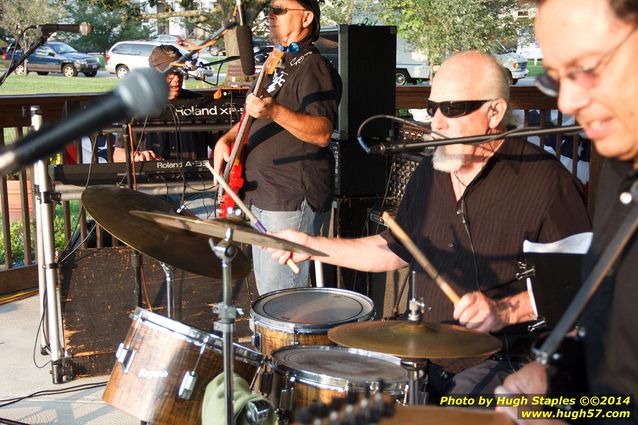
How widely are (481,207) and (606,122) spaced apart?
141cm

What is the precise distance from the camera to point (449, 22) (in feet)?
72.1

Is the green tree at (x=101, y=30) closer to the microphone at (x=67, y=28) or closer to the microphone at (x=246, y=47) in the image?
the microphone at (x=67, y=28)

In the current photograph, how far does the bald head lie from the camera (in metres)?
2.97

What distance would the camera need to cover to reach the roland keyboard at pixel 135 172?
176 inches

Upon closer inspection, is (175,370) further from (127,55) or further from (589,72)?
(127,55)

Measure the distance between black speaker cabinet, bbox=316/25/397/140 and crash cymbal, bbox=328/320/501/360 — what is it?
9.21 ft

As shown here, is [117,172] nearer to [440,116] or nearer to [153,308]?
[153,308]

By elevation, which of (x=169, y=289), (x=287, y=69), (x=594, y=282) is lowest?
(x=169, y=289)

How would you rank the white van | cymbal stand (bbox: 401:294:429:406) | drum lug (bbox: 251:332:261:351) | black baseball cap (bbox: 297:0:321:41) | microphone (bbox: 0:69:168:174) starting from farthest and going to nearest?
the white van
black baseball cap (bbox: 297:0:321:41)
drum lug (bbox: 251:332:261:351)
cymbal stand (bbox: 401:294:429:406)
microphone (bbox: 0:69:168:174)

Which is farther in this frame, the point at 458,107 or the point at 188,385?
the point at 188,385

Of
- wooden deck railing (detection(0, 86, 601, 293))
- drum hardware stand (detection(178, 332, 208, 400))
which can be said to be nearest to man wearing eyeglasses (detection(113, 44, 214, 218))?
wooden deck railing (detection(0, 86, 601, 293))

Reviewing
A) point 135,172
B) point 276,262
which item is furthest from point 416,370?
point 135,172

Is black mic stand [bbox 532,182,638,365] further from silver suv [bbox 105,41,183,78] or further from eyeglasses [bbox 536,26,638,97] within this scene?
silver suv [bbox 105,41,183,78]

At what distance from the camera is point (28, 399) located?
440cm
